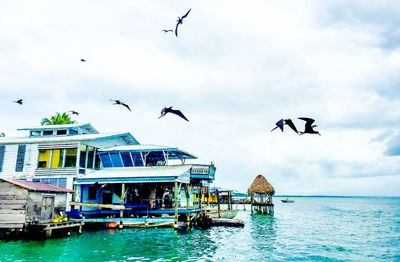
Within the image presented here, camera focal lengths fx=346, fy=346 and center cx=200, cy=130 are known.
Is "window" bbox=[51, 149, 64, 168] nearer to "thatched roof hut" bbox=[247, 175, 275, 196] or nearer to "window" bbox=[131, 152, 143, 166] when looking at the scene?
"window" bbox=[131, 152, 143, 166]

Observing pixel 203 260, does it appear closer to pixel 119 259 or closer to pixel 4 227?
pixel 119 259

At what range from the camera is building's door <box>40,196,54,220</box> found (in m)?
22.5

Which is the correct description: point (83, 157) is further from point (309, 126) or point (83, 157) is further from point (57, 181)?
point (309, 126)

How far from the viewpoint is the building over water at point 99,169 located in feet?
87.9

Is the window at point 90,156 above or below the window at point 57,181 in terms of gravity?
above

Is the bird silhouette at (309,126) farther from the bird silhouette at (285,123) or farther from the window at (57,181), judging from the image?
the window at (57,181)

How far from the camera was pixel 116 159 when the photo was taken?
30.2 m

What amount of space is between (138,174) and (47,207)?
6.73m

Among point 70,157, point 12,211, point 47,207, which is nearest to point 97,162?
point 70,157

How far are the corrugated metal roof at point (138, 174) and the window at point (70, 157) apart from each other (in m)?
1.67

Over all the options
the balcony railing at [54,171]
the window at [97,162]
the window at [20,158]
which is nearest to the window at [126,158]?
the window at [97,162]

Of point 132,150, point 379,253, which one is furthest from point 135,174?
point 379,253

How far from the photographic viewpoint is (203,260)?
1675 cm

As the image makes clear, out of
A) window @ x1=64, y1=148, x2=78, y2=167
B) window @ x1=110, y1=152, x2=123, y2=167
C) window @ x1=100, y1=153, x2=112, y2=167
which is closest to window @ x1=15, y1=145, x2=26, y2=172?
window @ x1=64, y1=148, x2=78, y2=167
